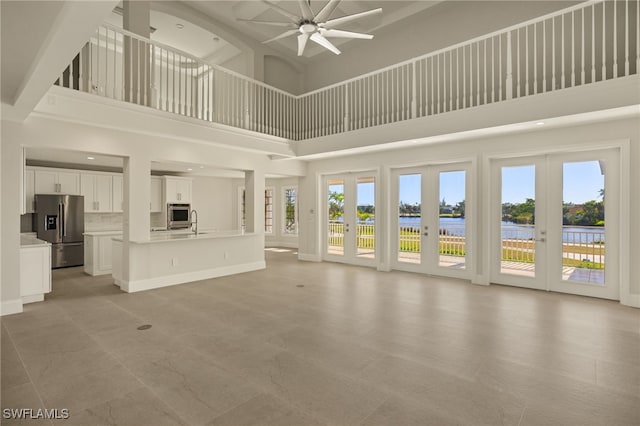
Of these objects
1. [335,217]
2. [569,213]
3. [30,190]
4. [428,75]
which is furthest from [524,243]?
[30,190]

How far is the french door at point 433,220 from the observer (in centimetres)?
649

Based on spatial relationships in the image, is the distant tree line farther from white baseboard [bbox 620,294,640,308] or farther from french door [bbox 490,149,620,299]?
white baseboard [bbox 620,294,640,308]

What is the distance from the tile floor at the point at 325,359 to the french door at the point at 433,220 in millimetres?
1510

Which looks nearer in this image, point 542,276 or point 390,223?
point 542,276

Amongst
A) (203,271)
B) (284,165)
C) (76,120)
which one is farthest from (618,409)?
(284,165)

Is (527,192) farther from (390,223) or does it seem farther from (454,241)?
(390,223)

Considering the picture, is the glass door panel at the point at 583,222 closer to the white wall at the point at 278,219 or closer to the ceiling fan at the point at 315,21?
the ceiling fan at the point at 315,21

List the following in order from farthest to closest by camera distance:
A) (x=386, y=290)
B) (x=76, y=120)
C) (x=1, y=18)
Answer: (x=386, y=290), (x=76, y=120), (x=1, y=18)

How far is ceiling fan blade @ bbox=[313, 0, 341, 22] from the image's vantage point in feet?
14.5

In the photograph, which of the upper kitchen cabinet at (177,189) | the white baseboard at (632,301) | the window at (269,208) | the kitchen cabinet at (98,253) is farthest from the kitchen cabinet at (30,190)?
the white baseboard at (632,301)

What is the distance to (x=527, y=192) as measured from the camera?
577 centimetres

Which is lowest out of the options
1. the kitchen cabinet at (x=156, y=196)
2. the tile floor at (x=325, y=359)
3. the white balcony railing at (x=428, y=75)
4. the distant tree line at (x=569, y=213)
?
the tile floor at (x=325, y=359)

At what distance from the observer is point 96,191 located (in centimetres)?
805

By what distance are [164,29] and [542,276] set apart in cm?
979
